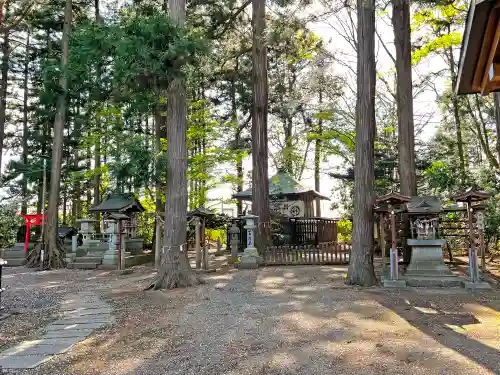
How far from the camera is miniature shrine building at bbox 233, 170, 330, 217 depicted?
19.3m

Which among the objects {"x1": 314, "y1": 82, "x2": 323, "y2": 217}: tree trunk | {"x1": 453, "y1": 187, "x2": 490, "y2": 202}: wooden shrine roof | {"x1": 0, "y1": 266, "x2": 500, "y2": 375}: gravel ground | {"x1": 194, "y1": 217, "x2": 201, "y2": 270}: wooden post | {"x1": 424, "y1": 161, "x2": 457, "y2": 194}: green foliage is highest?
{"x1": 314, "y1": 82, "x2": 323, "y2": 217}: tree trunk

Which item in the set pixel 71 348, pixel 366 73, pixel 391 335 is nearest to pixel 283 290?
pixel 391 335

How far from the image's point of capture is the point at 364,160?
346 inches

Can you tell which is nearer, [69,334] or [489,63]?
[489,63]

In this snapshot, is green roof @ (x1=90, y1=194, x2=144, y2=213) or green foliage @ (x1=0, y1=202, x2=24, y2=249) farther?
green foliage @ (x1=0, y1=202, x2=24, y2=249)

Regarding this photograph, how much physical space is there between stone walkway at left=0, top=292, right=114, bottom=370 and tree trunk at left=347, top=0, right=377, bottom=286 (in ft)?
17.1

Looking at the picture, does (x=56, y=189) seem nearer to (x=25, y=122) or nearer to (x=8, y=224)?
(x=8, y=224)

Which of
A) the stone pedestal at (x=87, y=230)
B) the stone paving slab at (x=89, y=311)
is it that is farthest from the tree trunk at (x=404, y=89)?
the stone pedestal at (x=87, y=230)

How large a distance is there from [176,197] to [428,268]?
600 centimetres

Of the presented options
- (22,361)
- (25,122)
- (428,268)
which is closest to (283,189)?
(428,268)

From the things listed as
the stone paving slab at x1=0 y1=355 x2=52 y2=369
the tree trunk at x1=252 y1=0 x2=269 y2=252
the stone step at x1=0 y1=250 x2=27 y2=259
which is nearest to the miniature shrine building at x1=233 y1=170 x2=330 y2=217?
the tree trunk at x1=252 y1=0 x2=269 y2=252

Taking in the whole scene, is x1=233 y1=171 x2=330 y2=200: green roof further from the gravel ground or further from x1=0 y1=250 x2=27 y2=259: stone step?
the gravel ground

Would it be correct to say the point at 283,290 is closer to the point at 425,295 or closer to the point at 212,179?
the point at 425,295

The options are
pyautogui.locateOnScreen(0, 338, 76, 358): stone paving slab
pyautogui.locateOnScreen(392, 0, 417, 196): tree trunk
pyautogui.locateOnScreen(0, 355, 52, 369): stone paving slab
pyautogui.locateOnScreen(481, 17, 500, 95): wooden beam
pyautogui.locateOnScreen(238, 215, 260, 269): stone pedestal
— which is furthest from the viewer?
pyautogui.locateOnScreen(238, 215, 260, 269): stone pedestal
